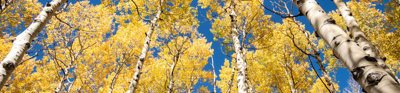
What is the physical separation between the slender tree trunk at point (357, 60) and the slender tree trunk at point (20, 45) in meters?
2.94

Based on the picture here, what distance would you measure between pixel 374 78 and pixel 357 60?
10 centimetres

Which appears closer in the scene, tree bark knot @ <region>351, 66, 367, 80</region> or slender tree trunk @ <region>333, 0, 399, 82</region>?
tree bark knot @ <region>351, 66, 367, 80</region>

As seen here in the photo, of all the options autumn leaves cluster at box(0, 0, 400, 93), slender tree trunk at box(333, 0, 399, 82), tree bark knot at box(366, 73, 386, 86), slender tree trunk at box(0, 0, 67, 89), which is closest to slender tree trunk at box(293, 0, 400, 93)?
tree bark knot at box(366, 73, 386, 86)

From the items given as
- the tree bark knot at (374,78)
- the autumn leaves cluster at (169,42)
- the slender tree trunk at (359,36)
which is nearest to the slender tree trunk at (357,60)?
the tree bark knot at (374,78)

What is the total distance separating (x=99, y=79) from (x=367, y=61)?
11.6 m

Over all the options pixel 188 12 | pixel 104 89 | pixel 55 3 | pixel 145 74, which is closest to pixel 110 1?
pixel 188 12

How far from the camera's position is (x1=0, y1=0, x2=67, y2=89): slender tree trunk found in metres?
1.96

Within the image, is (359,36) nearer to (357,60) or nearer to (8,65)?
(357,60)

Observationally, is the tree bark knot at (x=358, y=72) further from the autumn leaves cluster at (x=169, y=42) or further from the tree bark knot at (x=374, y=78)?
the autumn leaves cluster at (x=169, y=42)

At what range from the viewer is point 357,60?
31.5 inches

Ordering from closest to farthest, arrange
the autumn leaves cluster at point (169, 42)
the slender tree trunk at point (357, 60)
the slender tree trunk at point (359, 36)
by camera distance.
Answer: the slender tree trunk at point (357, 60)
the slender tree trunk at point (359, 36)
the autumn leaves cluster at point (169, 42)

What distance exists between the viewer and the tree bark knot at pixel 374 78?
2.38 ft

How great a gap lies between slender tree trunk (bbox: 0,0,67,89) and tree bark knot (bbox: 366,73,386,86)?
3.01 meters

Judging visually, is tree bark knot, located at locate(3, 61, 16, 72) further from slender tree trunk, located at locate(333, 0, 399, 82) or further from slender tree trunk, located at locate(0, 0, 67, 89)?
slender tree trunk, located at locate(333, 0, 399, 82)
